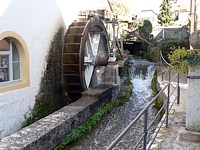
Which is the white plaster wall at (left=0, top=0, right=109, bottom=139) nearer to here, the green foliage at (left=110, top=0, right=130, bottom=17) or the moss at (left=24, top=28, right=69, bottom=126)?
the moss at (left=24, top=28, right=69, bottom=126)

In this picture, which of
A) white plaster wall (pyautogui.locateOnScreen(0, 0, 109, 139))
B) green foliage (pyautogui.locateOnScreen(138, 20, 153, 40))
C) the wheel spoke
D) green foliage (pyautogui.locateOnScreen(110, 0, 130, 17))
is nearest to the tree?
green foliage (pyautogui.locateOnScreen(138, 20, 153, 40))

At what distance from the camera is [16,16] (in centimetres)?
524

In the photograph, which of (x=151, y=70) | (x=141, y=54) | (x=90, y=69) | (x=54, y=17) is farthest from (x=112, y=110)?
(x=141, y=54)

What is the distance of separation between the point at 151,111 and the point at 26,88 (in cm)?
377

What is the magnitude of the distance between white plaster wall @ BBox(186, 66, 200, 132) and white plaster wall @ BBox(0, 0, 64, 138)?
11.9 feet

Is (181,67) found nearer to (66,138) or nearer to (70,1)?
(66,138)

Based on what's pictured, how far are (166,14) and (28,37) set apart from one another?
25.7 meters

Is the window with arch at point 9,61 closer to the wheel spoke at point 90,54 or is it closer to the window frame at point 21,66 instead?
the window frame at point 21,66

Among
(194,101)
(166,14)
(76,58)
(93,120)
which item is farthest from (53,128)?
(166,14)

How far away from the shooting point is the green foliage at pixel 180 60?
3486 mm

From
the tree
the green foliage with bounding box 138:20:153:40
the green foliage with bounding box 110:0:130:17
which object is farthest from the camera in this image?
the tree

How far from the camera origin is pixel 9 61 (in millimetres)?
5477

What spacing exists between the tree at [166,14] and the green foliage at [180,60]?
26.4 m

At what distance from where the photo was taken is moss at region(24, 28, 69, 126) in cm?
639
